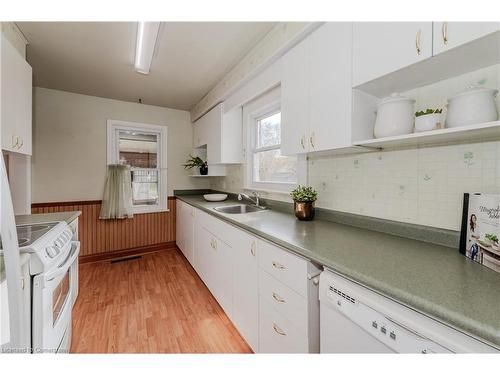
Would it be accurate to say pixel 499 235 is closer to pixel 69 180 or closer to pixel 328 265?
pixel 328 265

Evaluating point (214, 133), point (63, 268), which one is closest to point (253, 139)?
point (214, 133)

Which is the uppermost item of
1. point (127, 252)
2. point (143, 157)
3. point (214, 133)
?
point (214, 133)

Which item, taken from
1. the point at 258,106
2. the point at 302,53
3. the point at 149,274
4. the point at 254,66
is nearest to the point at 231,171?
the point at 258,106

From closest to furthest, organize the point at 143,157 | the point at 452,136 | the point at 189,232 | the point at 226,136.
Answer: the point at 452,136, the point at 226,136, the point at 189,232, the point at 143,157

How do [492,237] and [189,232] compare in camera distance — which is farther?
[189,232]

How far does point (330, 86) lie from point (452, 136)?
63cm

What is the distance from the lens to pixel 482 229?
2.69 feet

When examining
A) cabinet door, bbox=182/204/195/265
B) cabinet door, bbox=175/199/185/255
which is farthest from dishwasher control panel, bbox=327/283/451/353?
cabinet door, bbox=175/199/185/255

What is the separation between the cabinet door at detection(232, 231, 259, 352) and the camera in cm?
136

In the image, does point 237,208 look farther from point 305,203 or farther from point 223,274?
point 305,203

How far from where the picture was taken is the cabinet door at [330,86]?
1.14 metres

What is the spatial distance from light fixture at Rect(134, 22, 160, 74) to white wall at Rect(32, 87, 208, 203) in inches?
53.4

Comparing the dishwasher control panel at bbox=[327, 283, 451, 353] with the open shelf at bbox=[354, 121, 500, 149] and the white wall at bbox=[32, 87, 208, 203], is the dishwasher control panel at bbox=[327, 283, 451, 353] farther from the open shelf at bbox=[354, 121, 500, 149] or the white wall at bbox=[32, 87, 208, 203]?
the white wall at bbox=[32, 87, 208, 203]

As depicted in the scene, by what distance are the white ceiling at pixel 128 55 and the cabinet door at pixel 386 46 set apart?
89cm
